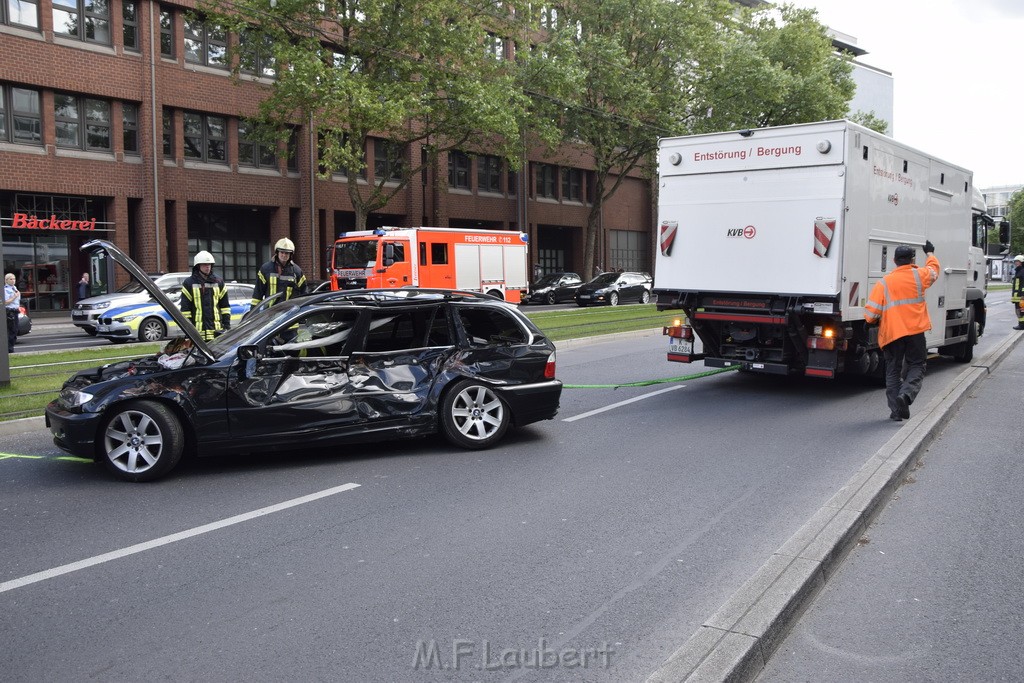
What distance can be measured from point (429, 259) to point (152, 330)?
1010 centimetres

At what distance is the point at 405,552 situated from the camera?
16.6 feet

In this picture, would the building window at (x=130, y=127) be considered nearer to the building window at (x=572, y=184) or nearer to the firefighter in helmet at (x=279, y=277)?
the firefighter in helmet at (x=279, y=277)

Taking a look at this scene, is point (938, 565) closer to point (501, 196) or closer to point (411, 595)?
point (411, 595)

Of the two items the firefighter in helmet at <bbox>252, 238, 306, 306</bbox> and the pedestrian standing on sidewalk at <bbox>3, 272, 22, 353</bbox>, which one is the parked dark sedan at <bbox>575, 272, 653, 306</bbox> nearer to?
the pedestrian standing on sidewalk at <bbox>3, 272, 22, 353</bbox>

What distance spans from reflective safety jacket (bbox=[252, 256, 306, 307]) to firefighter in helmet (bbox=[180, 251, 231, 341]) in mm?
426

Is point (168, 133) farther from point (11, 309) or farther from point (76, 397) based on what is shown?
point (76, 397)

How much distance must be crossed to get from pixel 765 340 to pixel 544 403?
3.98 meters

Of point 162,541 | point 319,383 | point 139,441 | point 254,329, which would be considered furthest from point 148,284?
point 162,541

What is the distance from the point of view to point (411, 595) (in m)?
4.42

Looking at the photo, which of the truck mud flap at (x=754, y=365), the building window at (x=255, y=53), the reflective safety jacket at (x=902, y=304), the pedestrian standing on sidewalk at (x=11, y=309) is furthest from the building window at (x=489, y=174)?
the reflective safety jacket at (x=902, y=304)

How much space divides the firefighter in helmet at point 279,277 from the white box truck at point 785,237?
4.43 meters

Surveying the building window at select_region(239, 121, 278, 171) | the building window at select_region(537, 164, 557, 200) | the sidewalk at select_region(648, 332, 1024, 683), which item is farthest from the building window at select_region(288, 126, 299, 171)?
the sidewalk at select_region(648, 332, 1024, 683)

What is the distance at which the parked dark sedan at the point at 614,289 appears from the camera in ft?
120

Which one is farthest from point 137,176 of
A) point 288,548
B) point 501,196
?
point 288,548
